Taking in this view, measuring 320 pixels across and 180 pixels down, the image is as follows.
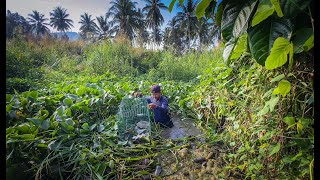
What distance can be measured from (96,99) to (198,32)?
3360 cm

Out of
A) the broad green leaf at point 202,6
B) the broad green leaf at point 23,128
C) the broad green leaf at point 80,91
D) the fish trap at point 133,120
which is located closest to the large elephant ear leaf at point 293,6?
the broad green leaf at point 202,6

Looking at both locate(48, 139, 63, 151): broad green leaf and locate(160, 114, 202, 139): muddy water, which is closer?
locate(48, 139, 63, 151): broad green leaf

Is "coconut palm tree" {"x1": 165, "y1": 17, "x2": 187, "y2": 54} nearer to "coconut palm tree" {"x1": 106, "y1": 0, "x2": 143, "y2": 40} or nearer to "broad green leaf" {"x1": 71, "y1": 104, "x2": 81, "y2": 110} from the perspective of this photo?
"coconut palm tree" {"x1": 106, "y1": 0, "x2": 143, "y2": 40}

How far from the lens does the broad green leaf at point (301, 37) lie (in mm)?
924

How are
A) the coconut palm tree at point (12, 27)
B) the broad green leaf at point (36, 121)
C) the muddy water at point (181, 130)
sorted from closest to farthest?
the broad green leaf at point (36, 121) → the muddy water at point (181, 130) → the coconut palm tree at point (12, 27)

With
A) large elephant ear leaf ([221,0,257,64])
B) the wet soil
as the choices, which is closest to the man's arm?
the wet soil

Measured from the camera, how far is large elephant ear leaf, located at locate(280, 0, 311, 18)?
0.83 meters

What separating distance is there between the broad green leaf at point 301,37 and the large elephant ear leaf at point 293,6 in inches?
5.5

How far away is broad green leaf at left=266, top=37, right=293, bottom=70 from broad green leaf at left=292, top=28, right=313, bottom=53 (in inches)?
3.9

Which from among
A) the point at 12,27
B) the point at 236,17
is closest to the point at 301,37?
the point at 236,17

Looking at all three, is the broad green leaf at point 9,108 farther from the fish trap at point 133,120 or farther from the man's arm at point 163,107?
the man's arm at point 163,107

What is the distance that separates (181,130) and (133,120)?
724mm

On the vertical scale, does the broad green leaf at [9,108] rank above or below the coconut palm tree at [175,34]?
below
